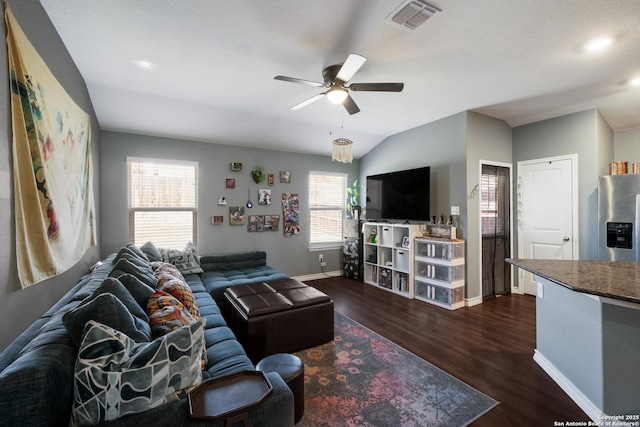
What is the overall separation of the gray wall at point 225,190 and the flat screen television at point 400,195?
3.28ft

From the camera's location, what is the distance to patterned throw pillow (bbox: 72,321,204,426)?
2.93 feet

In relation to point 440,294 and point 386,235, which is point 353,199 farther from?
point 440,294

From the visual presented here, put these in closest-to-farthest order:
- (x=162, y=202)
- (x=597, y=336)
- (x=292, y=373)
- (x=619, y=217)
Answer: (x=292, y=373) < (x=597, y=336) < (x=619, y=217) < (x=162, y=202)

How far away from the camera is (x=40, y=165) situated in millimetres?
1550

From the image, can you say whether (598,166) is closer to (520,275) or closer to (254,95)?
(520,275)

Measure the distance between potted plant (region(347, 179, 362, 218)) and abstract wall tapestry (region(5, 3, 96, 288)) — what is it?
165 inches

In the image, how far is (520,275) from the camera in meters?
4.30

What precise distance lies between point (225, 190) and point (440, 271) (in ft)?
11.6

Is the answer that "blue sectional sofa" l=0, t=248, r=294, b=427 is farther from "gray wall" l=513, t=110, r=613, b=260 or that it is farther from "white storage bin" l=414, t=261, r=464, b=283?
"gray wall" l=513, t=110, r=613, b=260

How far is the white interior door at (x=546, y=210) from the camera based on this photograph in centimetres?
383

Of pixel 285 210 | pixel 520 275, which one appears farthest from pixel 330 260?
pixel 520 275

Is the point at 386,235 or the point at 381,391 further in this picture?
the point at 386,235

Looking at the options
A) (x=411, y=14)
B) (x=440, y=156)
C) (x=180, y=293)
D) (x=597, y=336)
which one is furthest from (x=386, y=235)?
(x=180, y=293)

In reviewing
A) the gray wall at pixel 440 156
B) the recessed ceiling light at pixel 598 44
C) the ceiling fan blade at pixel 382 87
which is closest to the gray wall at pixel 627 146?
the gray wall at pixel 440 156
